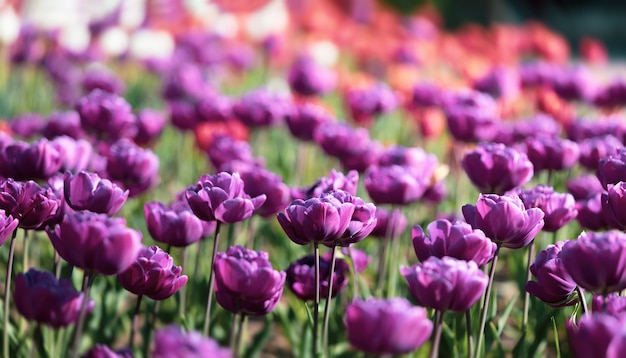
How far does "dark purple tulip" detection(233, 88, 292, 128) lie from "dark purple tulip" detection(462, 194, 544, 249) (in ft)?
4.83

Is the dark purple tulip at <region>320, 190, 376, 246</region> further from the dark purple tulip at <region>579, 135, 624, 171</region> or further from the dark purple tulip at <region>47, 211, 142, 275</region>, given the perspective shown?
the dark purple tulip at <region>579, 135, 624, 171</region>

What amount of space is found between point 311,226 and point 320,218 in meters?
0.02

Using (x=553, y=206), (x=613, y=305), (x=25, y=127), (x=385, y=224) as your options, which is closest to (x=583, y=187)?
(x=385, y=224)

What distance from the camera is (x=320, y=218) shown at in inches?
48.3

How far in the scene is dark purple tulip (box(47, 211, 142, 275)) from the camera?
1.07 meters

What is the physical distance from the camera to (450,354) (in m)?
1.70

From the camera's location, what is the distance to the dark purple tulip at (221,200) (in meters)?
1.34

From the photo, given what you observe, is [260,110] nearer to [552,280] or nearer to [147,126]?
[147,126]

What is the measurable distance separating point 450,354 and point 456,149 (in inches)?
54.9

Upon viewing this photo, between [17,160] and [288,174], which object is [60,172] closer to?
[17,160]

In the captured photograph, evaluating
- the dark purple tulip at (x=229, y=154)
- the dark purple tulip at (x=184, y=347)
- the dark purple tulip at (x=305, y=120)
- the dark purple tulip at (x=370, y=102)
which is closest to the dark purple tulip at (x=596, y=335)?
the dark purple tulip at (x=184, y=347)

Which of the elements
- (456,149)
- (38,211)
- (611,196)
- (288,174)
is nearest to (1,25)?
(288,174)

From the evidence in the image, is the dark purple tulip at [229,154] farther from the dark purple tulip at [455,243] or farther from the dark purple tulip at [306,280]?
the dark purple tulip at [455,243]

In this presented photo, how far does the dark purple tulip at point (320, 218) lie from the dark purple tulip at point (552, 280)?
31 centimetres
